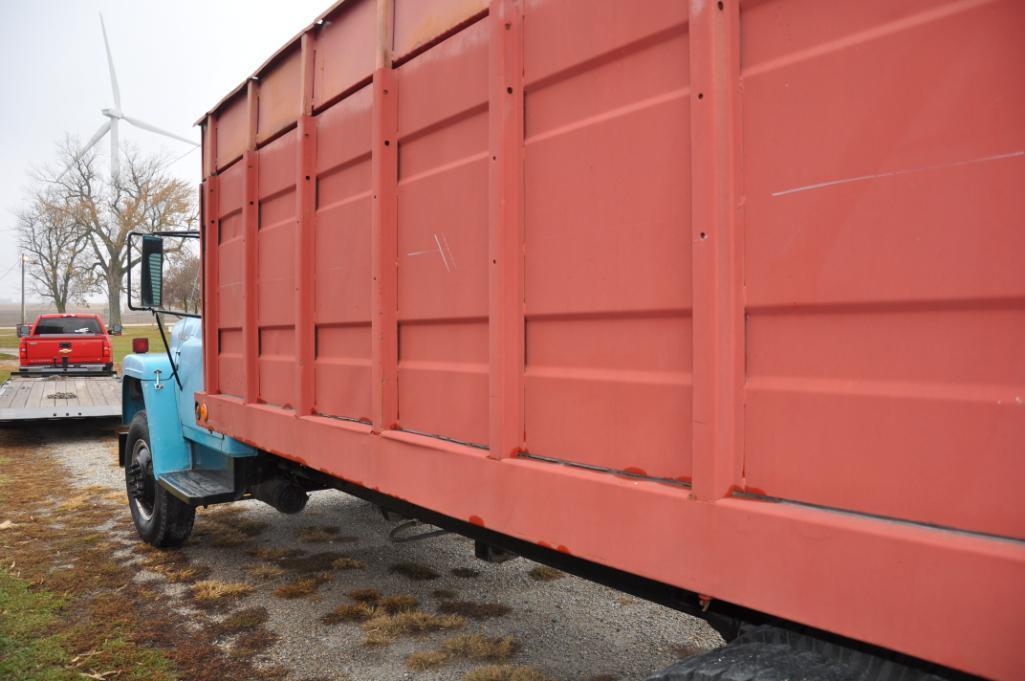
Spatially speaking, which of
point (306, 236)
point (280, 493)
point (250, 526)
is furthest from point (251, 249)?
point (250, 526)

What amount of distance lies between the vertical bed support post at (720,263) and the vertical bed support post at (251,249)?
269 centimetres

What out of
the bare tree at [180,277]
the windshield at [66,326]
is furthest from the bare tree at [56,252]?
the windshield at [66,326]

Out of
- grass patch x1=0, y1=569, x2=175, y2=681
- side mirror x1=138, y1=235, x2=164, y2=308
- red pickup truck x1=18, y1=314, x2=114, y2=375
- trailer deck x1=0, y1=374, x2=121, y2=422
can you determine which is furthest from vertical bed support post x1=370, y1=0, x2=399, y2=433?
red pickup truck x1=18, y1=314, x2=114, y2=375

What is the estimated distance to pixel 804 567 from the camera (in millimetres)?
1248

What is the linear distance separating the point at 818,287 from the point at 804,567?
1.68 feet

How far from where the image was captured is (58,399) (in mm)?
9211

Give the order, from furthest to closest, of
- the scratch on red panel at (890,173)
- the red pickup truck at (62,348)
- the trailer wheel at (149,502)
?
1. the red pickup truck at (62,348)
2. the trailer wheel at (149,502)
3. the scratch on red panel at (890,173)

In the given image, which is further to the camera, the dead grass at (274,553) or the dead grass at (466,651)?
the dead grass at (274,553)

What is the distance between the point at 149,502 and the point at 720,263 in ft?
15.3

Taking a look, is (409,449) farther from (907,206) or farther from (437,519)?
(907,206)

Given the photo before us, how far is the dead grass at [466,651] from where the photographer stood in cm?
301

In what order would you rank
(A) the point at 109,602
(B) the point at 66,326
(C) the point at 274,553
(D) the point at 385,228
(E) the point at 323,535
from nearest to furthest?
1. (D) the point at 385,228
2. (A) the point at 109,602
3. (C) the point at 274,553
4. (E) the point at 323,535
5. (B) the point at 66,326

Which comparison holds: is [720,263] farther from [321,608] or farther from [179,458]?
[179,458]

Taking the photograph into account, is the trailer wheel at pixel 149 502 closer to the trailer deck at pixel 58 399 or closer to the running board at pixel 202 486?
the running board at pixel 202 486
